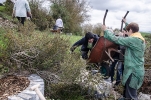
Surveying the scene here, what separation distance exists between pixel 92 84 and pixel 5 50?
187 cm

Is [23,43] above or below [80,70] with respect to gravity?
above

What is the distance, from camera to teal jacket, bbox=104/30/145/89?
489 centimetres

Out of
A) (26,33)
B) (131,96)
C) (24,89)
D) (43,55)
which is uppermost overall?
(26,33)

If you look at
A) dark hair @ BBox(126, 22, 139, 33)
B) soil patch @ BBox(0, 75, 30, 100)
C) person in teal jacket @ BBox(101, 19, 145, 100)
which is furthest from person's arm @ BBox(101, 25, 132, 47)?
soil patch @ BBox(0, 75, 30, 100)

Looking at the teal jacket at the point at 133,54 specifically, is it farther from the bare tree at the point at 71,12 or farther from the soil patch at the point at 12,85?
the bare tree at the point at 71,12

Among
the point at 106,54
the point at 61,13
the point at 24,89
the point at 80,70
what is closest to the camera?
the point at 24,89

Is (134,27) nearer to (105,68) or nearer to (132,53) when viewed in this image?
(132,53)

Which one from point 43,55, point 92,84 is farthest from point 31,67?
point 92,84

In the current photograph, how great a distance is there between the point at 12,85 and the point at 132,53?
2.34 meters

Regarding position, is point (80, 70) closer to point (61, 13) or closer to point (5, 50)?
point (5, 50)

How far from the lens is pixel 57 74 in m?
5.25

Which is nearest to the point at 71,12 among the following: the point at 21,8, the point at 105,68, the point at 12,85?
the point at 21,8

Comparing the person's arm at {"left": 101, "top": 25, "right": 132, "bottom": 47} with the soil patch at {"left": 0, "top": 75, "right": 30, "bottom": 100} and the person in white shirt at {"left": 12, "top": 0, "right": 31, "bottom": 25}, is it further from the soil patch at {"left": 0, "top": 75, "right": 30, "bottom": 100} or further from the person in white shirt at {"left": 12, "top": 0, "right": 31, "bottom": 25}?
the person in white shirt at {"left": 12, "top": 0, "right": 31, "bottom": 25}

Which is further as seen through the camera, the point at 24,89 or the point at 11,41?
the point at 11,41
